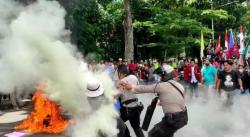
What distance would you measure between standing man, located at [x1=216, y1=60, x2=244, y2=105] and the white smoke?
5088mm

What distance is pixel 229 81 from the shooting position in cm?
1358

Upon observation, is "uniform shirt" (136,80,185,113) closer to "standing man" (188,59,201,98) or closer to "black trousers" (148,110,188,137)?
"black trousers" (148,110,188,137)

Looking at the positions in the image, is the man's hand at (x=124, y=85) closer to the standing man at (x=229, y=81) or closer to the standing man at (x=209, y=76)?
the standing man at (x=229, y=81)

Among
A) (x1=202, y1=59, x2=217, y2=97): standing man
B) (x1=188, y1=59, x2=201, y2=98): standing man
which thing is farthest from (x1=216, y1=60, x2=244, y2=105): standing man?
(x1=188, y1=59, x2=201, y2=98): standing man

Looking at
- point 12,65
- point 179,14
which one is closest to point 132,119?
point 12,65

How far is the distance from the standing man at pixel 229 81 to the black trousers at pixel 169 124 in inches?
211

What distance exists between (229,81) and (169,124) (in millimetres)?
5497

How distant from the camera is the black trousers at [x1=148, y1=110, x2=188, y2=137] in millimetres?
8438

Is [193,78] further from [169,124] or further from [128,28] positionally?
[169,124]

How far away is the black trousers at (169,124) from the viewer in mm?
8438

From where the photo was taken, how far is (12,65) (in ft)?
31.1

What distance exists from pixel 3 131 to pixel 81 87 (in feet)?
15.6

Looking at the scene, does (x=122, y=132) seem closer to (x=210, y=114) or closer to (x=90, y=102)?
(x=90, y=102)

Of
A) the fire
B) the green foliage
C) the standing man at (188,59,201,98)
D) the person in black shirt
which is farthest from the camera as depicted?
the green foliage
